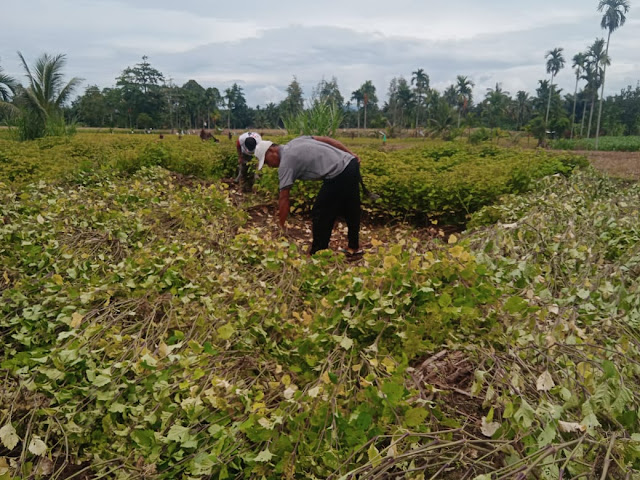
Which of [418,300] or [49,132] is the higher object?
[49,132]

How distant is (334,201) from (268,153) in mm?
754

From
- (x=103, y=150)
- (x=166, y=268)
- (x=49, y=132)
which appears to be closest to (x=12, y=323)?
(x=166, y=268)

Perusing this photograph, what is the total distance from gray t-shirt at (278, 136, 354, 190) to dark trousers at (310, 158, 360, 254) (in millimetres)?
68

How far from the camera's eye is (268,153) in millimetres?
4254

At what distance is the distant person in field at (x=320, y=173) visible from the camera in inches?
161

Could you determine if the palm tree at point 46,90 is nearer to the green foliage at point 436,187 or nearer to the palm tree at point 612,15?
the green foliage at point 436,187

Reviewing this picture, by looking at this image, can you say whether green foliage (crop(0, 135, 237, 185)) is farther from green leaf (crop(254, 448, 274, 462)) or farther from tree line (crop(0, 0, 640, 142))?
tree line (crop(0, 0, 640, 142))

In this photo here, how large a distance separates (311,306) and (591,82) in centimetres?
5256

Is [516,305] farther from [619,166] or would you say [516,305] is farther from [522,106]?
[522,106]

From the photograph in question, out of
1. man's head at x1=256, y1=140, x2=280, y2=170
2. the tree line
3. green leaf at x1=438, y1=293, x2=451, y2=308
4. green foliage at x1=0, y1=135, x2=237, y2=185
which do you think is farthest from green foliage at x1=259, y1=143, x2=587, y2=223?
the tree line

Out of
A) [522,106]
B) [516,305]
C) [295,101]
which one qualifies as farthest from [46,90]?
[522,106]

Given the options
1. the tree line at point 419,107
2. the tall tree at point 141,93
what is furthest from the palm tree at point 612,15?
the tall tree at point 141,93

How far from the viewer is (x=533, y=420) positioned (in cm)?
145

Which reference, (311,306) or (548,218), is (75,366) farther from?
(548,218)
